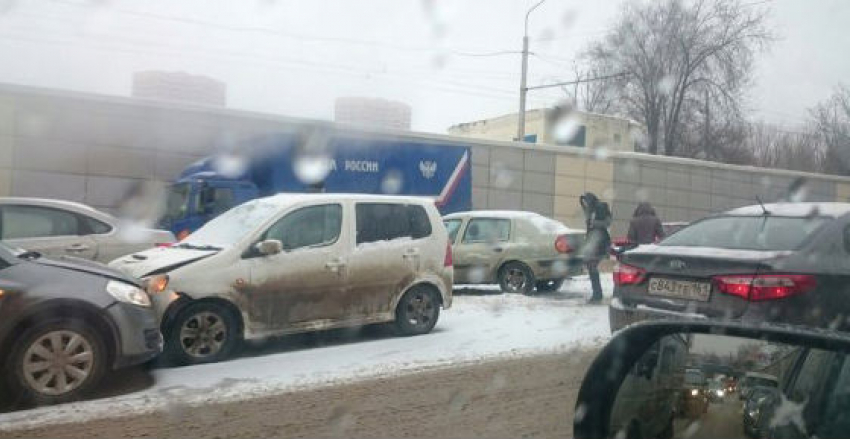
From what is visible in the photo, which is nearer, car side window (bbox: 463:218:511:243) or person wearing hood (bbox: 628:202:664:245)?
car side window (bbox: 463:218:511:243)

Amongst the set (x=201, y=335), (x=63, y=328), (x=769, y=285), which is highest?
(x=769, y=285)

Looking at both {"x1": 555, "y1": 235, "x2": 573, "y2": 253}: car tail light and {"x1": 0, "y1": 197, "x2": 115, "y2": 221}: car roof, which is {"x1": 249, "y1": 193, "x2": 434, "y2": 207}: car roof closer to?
{"x1": 0, "y1": 197, "x2": 115, "y2": 221}: car roof

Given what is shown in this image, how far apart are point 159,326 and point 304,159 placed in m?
8.93

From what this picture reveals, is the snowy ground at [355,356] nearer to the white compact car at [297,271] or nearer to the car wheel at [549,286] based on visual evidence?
the white compact car at [297,271]

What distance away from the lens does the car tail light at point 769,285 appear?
5133 millimetres

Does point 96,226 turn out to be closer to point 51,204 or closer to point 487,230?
point 51,204

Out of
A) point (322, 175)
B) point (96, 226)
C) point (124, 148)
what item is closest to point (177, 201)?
point (322, 175)

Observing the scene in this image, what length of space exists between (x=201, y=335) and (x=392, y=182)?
9.66 m

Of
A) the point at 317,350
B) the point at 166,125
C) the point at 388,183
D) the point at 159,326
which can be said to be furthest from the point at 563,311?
the point at 166,125

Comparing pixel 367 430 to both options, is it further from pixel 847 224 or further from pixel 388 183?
pixel 388 183

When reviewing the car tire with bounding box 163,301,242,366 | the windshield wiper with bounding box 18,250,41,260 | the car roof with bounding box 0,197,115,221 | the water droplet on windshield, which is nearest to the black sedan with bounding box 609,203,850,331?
the car tire with bounding box 163,301,242,366

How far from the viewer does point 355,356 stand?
7137 millimetres

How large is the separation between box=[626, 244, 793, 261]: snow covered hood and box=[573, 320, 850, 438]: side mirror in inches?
137

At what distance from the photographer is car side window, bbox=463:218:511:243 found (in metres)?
12.3
